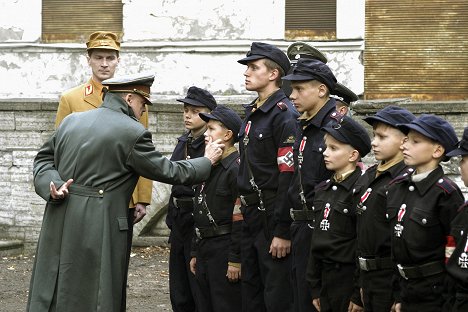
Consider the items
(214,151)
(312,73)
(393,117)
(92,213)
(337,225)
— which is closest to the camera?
(393,117)

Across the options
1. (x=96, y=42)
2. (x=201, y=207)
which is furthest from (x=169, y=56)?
(x=201, y=207)

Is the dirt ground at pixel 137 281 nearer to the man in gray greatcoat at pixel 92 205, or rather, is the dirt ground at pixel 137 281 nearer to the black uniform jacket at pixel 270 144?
the black uniform jacket at pixel 270 144

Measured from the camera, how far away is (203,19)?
45.6ft

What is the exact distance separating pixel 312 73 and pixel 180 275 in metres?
2.49

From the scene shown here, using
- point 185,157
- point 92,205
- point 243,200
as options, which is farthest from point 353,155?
point 185,157

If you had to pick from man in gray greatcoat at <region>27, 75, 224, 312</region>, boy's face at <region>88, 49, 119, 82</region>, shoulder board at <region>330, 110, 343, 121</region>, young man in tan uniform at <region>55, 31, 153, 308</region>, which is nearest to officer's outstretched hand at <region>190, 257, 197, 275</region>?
young man in tan uniform at <region>55, 31, 153, 308</region>

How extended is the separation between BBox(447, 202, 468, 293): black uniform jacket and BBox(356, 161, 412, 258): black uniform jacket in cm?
63

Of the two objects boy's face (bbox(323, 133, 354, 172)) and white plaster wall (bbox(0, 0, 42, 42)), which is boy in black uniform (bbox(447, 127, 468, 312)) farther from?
white plaster wall (bbox(0, 0, 42, 42))

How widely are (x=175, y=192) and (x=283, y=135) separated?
5.56 feet

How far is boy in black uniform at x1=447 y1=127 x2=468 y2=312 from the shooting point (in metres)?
5.89

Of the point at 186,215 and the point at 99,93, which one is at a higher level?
the point at 99,93

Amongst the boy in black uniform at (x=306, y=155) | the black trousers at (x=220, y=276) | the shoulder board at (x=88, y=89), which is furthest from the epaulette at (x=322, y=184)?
the shoulder board at (x=88, y=89)

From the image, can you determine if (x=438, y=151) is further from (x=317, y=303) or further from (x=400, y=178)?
(x=317, y=303)

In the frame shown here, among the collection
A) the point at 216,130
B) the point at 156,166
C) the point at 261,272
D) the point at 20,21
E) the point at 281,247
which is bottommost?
the point at 261,272
